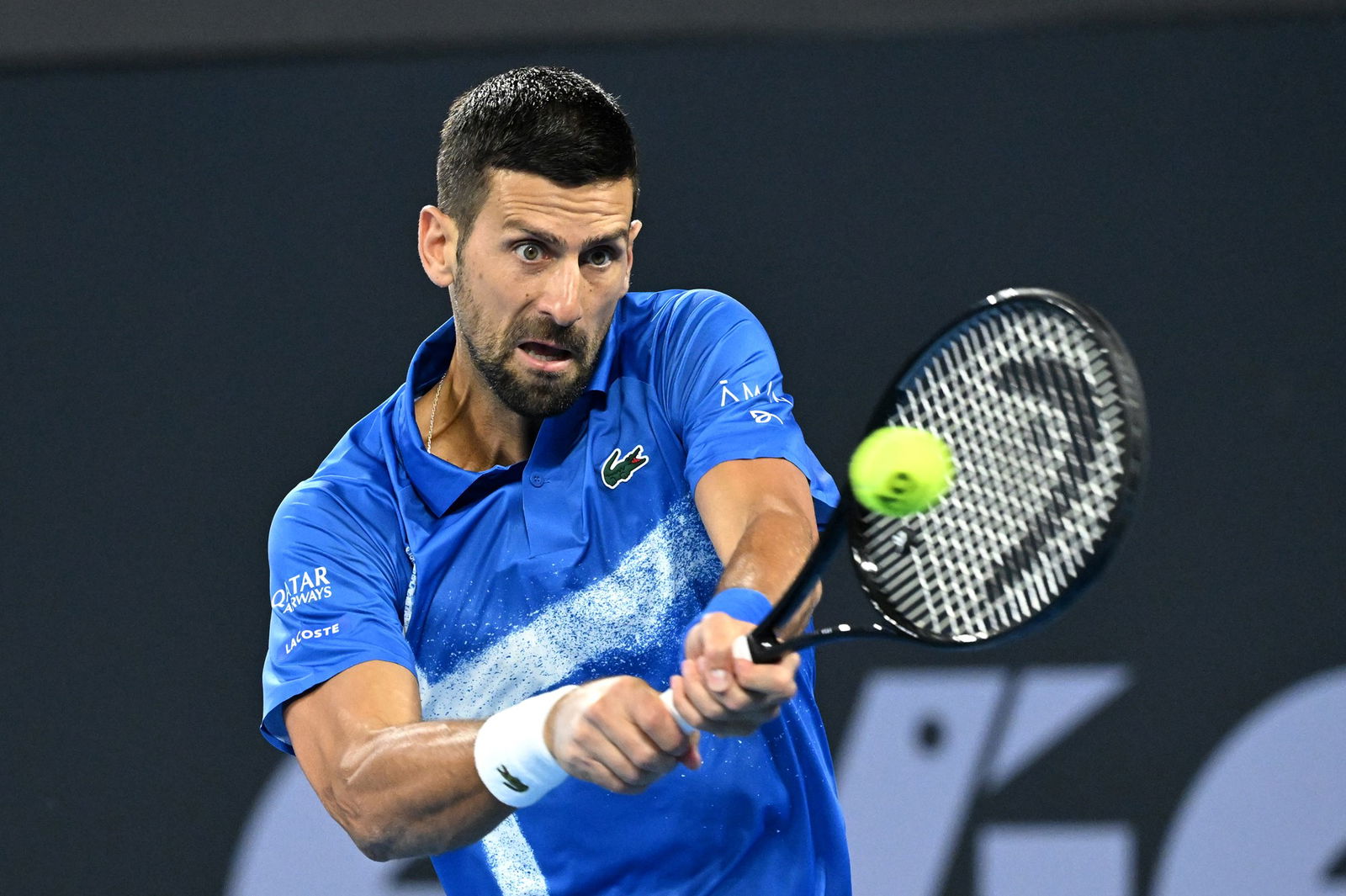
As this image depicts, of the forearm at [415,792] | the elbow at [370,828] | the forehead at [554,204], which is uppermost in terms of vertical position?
the forehead at [554,204]

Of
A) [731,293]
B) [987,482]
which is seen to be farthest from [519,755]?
[731,293]

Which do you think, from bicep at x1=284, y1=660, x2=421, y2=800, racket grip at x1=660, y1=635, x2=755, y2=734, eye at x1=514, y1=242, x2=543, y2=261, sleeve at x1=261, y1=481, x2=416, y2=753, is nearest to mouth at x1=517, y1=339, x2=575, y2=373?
eye at x1=514, y1=242, x2=543, y2=261

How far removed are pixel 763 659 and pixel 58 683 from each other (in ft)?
8.94

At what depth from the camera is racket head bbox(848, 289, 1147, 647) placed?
1790mm

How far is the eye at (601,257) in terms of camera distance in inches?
89.0

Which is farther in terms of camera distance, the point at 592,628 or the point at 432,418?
the point at 432,418

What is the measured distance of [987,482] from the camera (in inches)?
77.2

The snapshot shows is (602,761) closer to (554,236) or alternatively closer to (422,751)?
(422,751)

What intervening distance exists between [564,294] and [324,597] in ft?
1.82

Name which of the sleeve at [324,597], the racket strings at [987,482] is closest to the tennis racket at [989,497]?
the racket strings at [987,482]

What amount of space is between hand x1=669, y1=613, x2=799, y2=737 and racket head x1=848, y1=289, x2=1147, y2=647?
211mm

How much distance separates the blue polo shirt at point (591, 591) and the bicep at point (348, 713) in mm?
25

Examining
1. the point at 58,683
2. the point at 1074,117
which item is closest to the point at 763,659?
the point at 1074,117

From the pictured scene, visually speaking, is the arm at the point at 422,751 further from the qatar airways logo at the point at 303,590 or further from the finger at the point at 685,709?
the qatar airways logo at the point at 303,590
